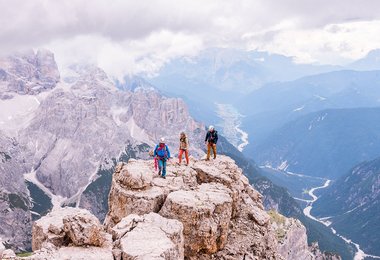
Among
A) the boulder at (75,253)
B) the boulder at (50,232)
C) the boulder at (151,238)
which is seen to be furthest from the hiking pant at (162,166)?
the boulder at (75,253)

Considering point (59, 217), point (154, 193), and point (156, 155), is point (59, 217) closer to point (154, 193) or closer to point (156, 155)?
point (154, 193)

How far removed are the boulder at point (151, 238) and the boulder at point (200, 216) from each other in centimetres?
276

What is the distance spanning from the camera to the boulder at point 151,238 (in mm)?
23766

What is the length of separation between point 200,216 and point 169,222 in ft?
13.0

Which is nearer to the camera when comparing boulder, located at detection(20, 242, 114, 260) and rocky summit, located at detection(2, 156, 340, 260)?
boulder, located at detection(20, 242, 114, 260)

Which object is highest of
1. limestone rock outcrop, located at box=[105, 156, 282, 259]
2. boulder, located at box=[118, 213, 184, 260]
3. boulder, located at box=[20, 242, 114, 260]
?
boulder, located at box=[20, 242, 114, 260]

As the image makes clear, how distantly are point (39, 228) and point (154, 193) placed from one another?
1048 cm

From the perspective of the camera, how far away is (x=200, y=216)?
32312 millimetres

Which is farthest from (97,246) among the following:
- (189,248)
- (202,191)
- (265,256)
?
(265,256)

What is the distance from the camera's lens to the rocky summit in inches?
966

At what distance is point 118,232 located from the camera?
27016 millimetres

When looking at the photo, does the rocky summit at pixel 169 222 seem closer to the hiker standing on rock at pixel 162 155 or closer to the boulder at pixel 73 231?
the boulder at pixel 73 231

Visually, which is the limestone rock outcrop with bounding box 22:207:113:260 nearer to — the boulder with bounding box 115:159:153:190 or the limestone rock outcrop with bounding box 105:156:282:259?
the limestone rock outcrop with bounding box 105:156:282:259

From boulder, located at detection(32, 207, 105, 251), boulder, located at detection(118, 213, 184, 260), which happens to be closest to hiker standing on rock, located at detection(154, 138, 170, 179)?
boulder, located at detection(118, 213, 184, 260)
